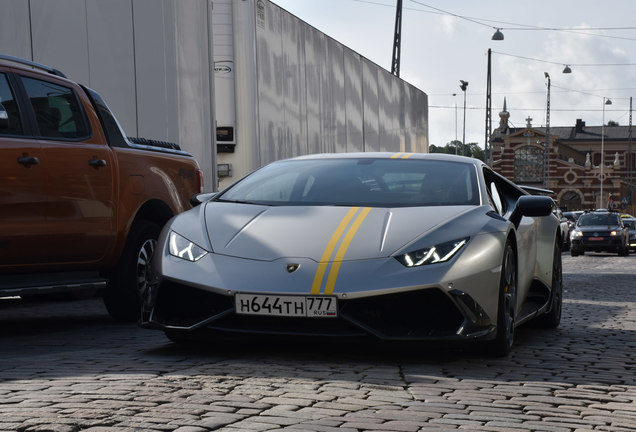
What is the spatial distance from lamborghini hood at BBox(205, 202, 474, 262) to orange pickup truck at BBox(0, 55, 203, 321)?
128cm

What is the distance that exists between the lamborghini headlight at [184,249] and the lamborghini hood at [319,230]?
0.29 feet

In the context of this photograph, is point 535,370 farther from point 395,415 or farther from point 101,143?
point 101,143

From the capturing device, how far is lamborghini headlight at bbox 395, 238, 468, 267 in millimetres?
5594

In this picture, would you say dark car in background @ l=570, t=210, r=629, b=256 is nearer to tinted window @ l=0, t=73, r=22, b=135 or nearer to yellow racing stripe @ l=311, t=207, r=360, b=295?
tinted window @ l=0, t=73, r=22, b=135

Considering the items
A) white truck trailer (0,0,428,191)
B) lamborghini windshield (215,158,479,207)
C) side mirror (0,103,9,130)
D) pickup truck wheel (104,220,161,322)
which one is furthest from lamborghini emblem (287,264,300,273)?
white truck trailer (0,0,428,191)

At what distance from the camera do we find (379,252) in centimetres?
564

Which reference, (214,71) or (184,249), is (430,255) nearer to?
(184,249)

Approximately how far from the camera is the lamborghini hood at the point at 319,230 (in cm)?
570

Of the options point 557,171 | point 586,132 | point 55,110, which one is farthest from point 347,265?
point 586,132

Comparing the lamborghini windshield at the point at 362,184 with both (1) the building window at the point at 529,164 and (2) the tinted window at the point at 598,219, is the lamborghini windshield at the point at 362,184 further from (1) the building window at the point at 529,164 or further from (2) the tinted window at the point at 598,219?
(1) the building window at the point at 529,164

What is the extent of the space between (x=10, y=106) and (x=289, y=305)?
272 centimetres

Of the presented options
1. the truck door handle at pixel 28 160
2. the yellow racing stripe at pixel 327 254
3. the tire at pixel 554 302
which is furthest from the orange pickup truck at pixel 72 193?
the tire at pixel 554 302

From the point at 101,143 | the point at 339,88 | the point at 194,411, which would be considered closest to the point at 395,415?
the point at 194,411

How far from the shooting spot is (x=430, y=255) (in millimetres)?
5641
